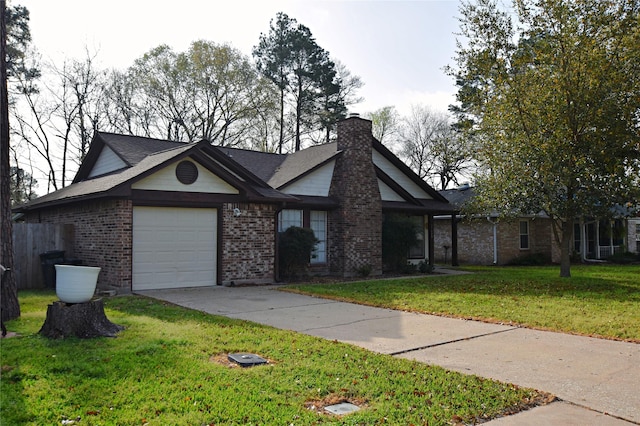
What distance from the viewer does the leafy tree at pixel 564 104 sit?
1488 cm

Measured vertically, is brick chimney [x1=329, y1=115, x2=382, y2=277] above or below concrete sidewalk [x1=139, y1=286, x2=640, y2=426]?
above

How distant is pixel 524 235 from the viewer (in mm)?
26938

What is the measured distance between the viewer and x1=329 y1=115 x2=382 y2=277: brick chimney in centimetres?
1827

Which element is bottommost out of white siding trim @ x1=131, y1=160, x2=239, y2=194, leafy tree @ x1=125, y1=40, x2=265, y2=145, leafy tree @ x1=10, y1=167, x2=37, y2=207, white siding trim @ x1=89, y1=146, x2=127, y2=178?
white siding trim @ x1=131, y1=160, x2=239, y2=194

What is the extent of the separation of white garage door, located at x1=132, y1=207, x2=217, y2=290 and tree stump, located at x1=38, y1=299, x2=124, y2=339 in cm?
614

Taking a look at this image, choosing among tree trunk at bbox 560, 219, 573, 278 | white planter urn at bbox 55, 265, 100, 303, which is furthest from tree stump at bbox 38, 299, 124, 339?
tree trunk at bbox 560, 219, 573, 278

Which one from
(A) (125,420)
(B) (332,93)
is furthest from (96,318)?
(B) (332,93)

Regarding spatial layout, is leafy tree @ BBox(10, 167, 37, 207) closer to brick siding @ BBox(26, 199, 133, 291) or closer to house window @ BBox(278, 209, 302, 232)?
brick siding @ BBox(26, 199, 133, 291)

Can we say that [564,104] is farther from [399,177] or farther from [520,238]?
[520,238]

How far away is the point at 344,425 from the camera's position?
4250 mm

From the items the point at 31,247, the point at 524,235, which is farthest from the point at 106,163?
the point at 524,235

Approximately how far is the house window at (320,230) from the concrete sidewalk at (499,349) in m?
6.70

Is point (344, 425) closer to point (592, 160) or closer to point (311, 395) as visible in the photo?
point (311, 395)

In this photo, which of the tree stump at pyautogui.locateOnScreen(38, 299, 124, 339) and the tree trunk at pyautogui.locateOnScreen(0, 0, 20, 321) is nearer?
the tree stump at pyautogui.locateOnScreen(38, 299, 124, 339)
